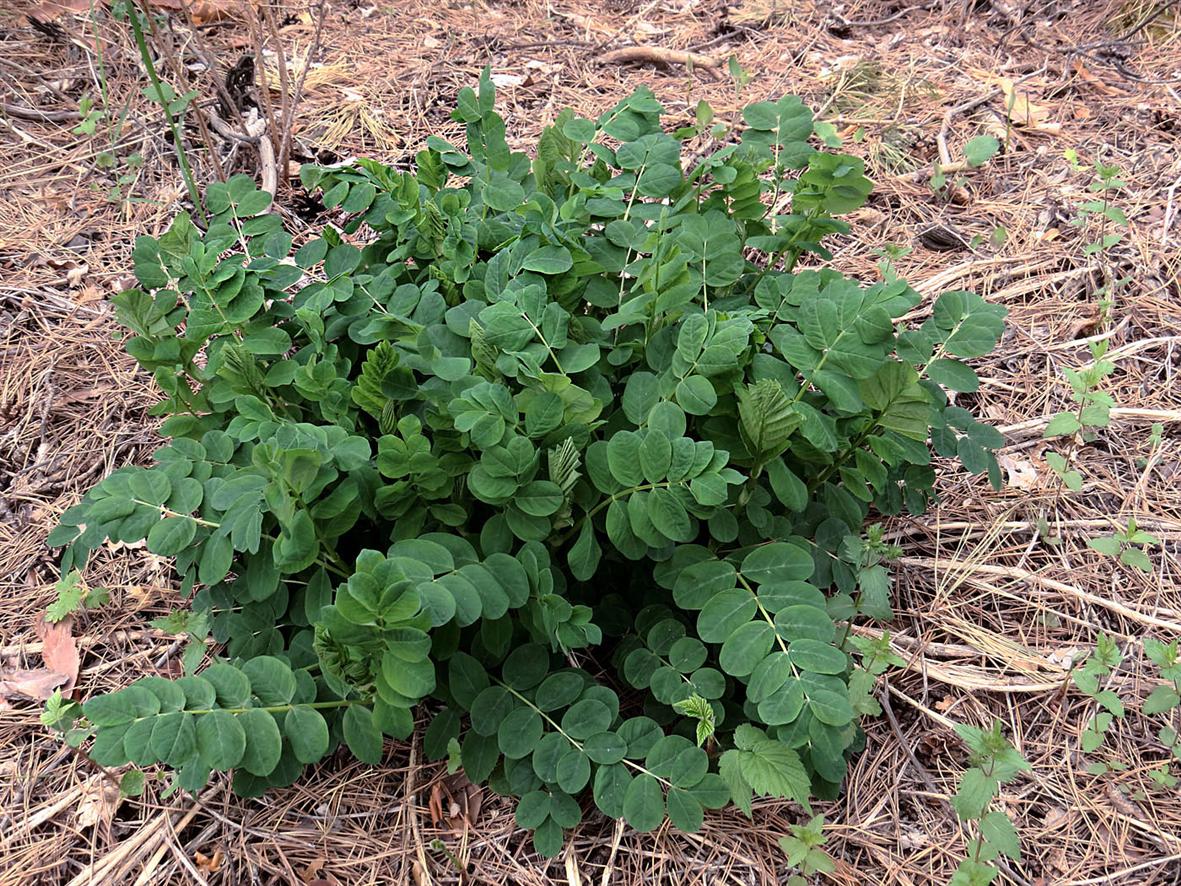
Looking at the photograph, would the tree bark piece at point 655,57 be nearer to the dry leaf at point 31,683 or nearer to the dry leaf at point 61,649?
the dry leaf at point 61,649

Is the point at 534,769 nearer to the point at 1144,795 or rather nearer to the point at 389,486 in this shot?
the point at 389,486

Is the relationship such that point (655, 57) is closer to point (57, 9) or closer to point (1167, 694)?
point (57, 9)

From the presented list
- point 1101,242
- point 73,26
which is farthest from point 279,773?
point 73,26

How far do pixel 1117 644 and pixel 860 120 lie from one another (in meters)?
2.33

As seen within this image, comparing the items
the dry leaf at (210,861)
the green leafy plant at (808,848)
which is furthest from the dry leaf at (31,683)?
the green leafy plant at (808,848)

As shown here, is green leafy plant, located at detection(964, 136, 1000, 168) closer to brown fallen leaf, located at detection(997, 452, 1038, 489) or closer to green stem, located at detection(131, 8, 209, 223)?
brown fallen leaf, located at detection(997, 452, 1038, 489)

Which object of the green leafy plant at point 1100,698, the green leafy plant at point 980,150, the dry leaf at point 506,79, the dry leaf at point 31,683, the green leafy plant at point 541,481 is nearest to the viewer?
the green leafy plant at point 541,481

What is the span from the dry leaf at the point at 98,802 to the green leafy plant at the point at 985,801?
158cm

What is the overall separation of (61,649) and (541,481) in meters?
1.29

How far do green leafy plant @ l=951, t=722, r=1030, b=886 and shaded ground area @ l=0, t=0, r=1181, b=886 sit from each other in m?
0.17

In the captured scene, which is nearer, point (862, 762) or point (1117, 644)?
point (862, 762)

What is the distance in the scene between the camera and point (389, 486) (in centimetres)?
171

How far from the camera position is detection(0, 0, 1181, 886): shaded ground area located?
6.03 ft

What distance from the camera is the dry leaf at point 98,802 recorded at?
1.89 meters
